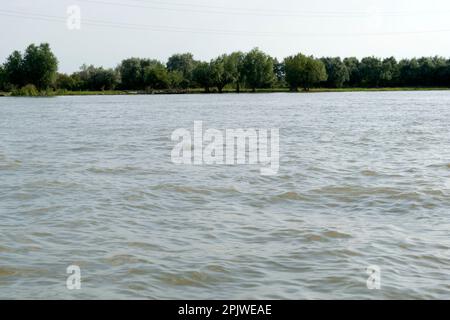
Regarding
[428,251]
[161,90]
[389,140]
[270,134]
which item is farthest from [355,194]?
[161,90]

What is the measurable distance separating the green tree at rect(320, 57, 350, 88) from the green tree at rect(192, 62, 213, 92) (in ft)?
90.7

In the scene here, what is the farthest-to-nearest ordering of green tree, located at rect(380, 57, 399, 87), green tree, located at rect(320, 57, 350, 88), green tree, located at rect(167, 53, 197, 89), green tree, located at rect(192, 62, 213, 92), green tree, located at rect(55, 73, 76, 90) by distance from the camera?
1. green tree, located at rect(167, 53, 197, 89)
2. green tree, located at rect(320, 57, 350, 88)
3. green tree, located at rect(380, 57, 399, 87)
4. green tree, located at rect(192, 62, 213, 92)
5. green tree, located at rect(55, 73, 76, 90)

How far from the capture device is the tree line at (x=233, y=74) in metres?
122

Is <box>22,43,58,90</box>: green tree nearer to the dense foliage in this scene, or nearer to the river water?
the dense foliage

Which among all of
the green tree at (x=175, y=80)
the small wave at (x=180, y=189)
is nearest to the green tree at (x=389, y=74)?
the green tree at (x=175, y=80)

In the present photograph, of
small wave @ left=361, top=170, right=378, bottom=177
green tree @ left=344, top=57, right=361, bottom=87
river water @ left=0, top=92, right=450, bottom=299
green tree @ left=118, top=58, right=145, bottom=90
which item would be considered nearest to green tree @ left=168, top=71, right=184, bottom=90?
green tree @ left=118, top=58, right=145, bottom=90

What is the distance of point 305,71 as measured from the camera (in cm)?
12888

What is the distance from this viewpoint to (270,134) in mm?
27781

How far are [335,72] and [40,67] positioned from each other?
6436cm

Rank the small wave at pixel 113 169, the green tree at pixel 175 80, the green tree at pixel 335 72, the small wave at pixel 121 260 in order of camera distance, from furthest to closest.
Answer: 1. the green tree at pixel 175 80
2. the green tree at pixel 335 72
3. the small wave at pixel 113 169
4. the small wave at pixel 121 260

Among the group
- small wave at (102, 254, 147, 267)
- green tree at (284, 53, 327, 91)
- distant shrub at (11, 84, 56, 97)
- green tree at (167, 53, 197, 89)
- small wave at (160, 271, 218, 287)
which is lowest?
small wave at (160, 271, 218, 287)

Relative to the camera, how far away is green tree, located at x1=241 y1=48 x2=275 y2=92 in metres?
128

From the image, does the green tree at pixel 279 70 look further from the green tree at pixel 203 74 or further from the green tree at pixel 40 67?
the green tree at pixel 40 67

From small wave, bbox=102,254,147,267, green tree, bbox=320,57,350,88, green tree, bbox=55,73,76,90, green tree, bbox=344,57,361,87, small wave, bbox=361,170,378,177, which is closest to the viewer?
small wave, bbox=102,254,147,267
